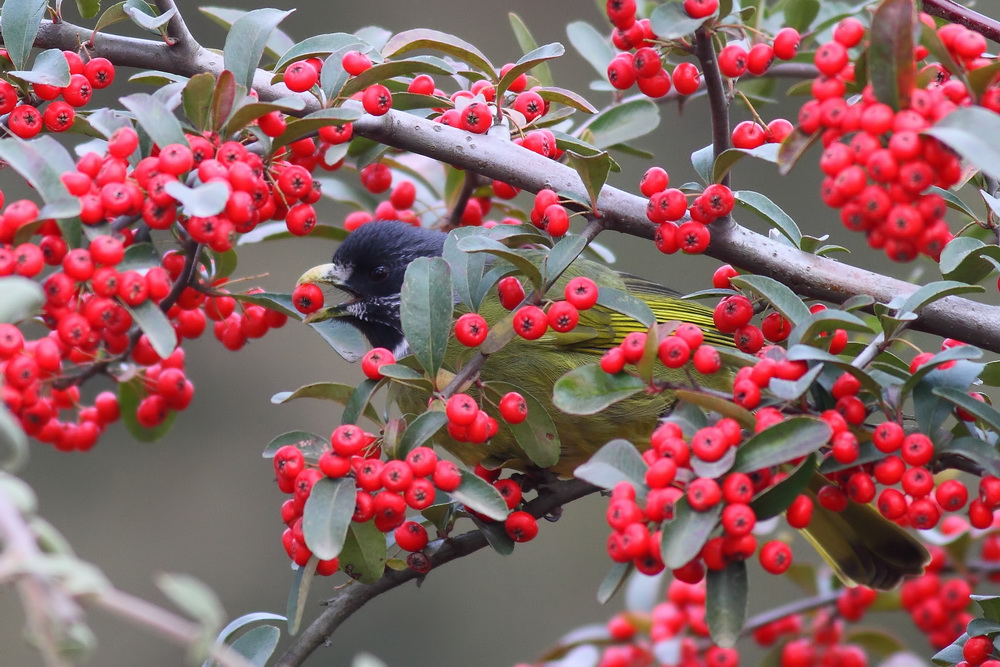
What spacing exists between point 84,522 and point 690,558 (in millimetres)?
4228

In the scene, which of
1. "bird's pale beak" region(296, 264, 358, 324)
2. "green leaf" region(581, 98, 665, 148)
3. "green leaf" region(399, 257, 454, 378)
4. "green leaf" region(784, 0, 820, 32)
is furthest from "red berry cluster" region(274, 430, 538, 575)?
"green leaf" region(784, 0, 820, 32)

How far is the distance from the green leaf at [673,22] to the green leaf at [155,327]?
0.77 meters

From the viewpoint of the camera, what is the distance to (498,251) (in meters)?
1.52

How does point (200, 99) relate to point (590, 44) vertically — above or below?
above

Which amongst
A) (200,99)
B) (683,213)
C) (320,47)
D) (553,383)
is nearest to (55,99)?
(200,99)

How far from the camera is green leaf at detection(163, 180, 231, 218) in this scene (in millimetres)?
1312

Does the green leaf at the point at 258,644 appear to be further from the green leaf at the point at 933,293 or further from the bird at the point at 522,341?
the green leaf at the point at 933,293

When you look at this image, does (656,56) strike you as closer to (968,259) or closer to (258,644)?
(968,259)

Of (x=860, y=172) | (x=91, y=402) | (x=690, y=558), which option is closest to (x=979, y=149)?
(x=860, y=172)

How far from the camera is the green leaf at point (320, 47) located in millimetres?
1692

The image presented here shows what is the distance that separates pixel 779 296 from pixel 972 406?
291 millimetres

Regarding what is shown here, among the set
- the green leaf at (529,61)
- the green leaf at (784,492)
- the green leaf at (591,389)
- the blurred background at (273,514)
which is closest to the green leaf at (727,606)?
the green leaf at (784,492)

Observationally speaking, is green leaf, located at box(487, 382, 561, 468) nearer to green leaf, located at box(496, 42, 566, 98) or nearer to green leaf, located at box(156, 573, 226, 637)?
green leaf, located at box(496, 42, 566, 98)

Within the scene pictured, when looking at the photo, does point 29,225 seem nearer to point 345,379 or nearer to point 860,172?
point 860,172
